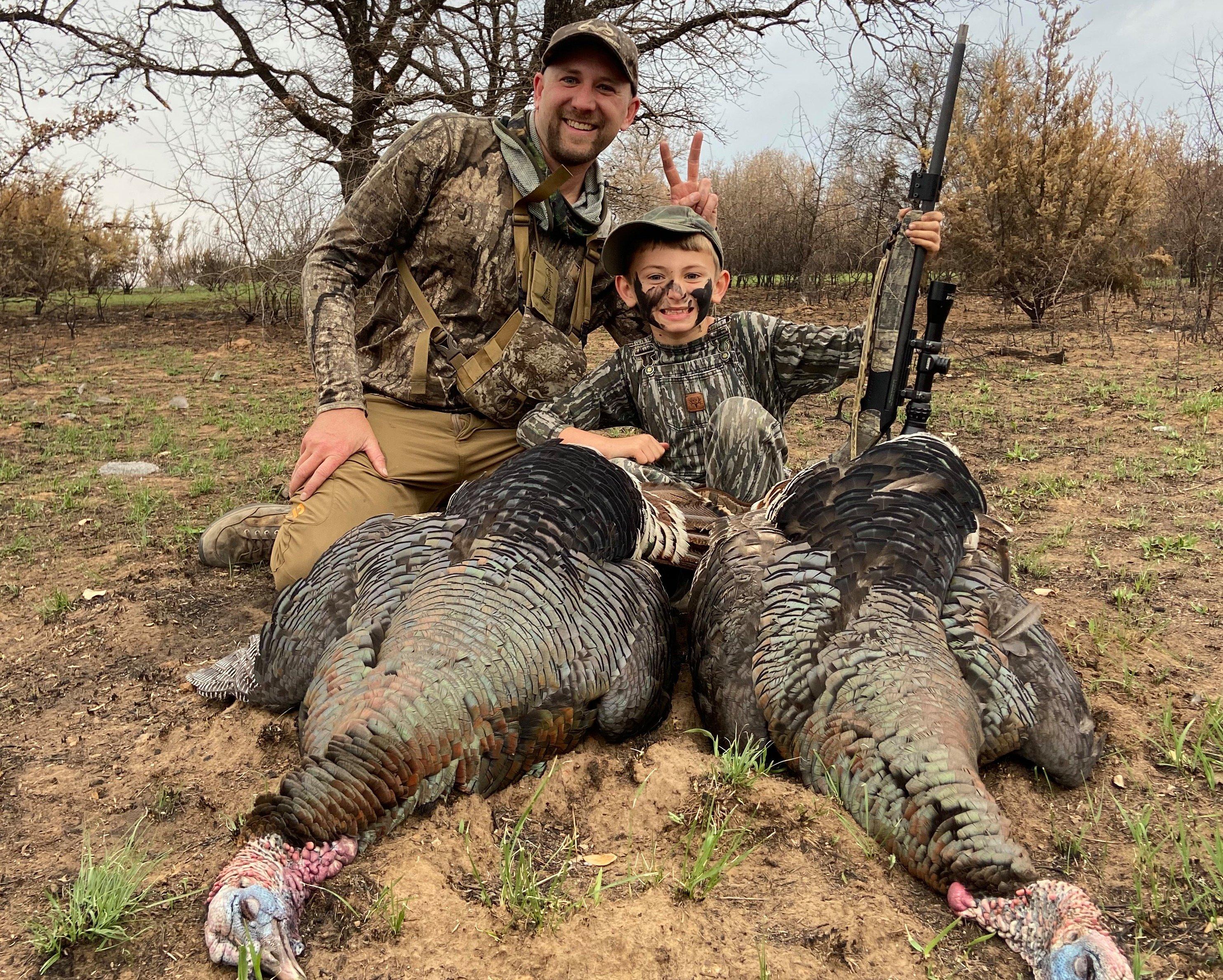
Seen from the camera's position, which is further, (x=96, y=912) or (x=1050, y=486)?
(x=1050, y=486)

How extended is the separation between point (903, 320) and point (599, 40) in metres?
2.13

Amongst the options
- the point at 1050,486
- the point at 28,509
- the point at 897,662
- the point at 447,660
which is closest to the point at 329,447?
the point at 447,660

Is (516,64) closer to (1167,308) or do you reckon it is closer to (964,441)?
(964,441)

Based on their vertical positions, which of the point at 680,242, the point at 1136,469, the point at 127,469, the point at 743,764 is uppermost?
the point at 680,242

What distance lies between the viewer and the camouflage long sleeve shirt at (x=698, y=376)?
4219 millimetres

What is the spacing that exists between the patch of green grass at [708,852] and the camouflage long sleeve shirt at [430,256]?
2.95 m

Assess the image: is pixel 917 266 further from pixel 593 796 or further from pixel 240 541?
pixel 240 541

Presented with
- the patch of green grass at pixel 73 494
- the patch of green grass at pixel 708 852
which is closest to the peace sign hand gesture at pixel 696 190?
the patch of green grass at pixel 708 852

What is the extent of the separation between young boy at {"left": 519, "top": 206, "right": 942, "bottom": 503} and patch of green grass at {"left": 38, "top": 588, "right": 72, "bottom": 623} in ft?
8.71

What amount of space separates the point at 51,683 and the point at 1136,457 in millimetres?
7937

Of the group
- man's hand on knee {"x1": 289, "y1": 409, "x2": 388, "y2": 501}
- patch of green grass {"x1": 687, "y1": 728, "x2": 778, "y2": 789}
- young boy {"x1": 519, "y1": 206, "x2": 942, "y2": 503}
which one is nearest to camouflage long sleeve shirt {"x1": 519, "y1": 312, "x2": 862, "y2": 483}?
young boy {"x1": 519, "y1": 206, "x2": 942, "y2": 503}

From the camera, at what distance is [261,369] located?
14609 millimetres

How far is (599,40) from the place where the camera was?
4445mm

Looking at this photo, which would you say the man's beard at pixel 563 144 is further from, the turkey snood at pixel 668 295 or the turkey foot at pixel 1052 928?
the turkey foot at pixel 1052 928
